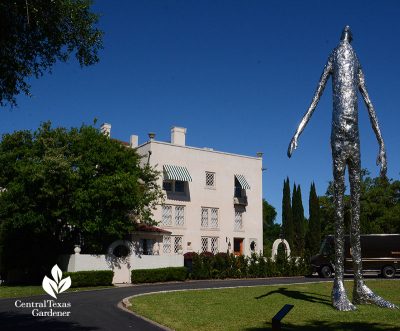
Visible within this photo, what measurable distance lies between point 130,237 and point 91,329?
21687 millimetres

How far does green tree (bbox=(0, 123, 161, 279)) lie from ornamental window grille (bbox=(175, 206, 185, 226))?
6.96 m

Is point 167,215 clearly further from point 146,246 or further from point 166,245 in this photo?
point 146,246

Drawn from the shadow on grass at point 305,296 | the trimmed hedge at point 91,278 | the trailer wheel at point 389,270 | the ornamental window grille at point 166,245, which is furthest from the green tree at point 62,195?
the trailer wheel at point 389,270

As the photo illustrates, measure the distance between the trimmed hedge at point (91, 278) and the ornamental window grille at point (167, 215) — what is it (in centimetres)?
954

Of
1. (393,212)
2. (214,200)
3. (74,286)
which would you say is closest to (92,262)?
(74,286)

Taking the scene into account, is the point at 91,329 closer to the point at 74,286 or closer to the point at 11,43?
the point at 11,43

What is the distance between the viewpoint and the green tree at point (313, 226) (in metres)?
48.2

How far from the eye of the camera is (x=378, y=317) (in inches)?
466

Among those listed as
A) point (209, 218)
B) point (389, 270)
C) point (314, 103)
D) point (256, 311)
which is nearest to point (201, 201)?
point (209, 218)

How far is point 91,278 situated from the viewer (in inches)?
1037

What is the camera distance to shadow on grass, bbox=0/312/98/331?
38.8 ft

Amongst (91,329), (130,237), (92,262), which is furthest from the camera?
(130,237)

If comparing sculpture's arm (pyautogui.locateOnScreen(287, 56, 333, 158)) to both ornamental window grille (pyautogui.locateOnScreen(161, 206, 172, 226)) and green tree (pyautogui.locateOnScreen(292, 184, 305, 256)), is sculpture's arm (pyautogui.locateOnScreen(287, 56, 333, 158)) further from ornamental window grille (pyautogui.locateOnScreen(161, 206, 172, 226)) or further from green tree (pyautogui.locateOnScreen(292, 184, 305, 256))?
green tree (pyautogui.locateOnScreen(292, 184, 305, 256))

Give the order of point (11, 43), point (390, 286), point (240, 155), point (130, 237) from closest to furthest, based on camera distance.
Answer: point (11, 43) → point (390, 286) → point (130, 237) → point (240, 155)
